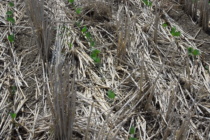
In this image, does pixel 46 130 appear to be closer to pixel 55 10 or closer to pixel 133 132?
pixel 133 132

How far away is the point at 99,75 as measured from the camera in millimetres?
2873

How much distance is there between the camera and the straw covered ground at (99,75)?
2389 mm

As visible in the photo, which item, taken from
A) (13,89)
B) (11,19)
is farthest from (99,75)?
(11,19)

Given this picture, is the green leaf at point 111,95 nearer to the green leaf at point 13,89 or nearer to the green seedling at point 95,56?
the green seedling at point 95,56

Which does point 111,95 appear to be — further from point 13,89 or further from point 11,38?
point 11,38

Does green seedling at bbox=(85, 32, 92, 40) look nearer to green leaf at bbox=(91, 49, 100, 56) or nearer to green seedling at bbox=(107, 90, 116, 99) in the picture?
green leaf at bbox=(91, 49, 100, 56)

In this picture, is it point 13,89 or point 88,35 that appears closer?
point 13,89

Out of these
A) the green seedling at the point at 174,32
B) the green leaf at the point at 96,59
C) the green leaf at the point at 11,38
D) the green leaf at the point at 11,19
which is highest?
the green leaf at the point at 11,19

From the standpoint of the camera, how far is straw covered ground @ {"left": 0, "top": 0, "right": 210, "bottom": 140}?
2.39 meters

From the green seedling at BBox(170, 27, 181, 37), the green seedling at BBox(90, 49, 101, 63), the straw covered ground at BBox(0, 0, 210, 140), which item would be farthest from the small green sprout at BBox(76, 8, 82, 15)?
the green seedling at BBox(170, 27, 181, 37)

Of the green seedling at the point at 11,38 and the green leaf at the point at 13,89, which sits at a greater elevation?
the green seedling at the point at 11,38

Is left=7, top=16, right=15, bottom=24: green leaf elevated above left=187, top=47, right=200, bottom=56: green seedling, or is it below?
above

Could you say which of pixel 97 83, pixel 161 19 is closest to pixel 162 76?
pixel 97 83

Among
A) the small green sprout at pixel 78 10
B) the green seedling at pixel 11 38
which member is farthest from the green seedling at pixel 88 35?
the green seedling at pixel 11 38
